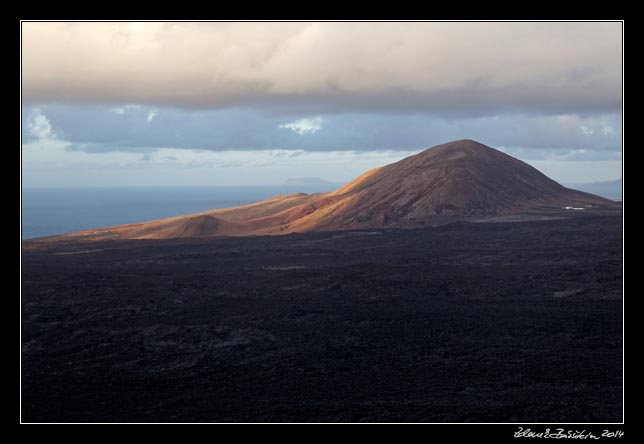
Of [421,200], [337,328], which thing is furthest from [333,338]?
[421,200]

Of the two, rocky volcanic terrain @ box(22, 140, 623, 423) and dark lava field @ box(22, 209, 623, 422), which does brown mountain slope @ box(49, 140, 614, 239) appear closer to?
rocky volcanic terrain @ box(22, 140, 623, 423)

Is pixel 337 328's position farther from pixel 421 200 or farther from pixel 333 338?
pixel 421 200

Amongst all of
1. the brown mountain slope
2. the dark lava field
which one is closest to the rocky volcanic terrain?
the dark lava field

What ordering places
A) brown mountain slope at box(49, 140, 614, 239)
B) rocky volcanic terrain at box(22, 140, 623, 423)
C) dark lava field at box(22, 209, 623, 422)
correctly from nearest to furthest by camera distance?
dark lava field at box(22, 209, 623, 422) < rocky volcanic terrain at box(22, 140, 623, 423) < brown mountain slope at box(49, 140, 614, 239)

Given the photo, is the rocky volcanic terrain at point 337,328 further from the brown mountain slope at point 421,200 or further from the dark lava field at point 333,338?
the brown mountain slope at point 421,200

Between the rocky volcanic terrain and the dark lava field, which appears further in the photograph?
the rocky volcanic terrain
